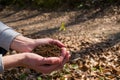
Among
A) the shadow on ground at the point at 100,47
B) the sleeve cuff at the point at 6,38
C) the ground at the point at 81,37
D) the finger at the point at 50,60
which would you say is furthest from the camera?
the shadow on ground at the point at 100,47

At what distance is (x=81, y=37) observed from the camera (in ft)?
18.7

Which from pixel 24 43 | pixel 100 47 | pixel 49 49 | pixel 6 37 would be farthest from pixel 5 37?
pixel 100 47

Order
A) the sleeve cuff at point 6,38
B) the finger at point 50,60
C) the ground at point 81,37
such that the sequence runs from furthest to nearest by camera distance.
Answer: the ground at point 81,37, the sleeve cuff at point 6,38, the finger at point 50,60

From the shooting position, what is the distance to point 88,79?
169 inches

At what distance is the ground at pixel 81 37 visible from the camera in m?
4.45

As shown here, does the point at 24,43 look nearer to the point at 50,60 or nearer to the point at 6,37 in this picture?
the point at 6,37

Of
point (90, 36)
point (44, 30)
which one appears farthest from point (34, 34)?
point (90, 36)

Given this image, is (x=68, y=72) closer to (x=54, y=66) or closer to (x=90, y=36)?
(x=90, y=36)

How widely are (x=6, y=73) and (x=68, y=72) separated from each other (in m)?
1.07

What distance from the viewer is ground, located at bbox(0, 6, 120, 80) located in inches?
175

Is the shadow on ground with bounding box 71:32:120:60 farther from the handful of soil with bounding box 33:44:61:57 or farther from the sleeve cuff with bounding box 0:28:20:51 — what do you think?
the sleeve cuff with bounding box 0:28:20:51

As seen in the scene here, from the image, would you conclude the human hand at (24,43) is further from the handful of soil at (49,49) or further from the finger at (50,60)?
the finger at (50,60)

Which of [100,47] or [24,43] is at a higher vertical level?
[100,47]

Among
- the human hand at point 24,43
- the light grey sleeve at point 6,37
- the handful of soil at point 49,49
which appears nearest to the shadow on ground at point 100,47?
the handful of soil at point 49,49
